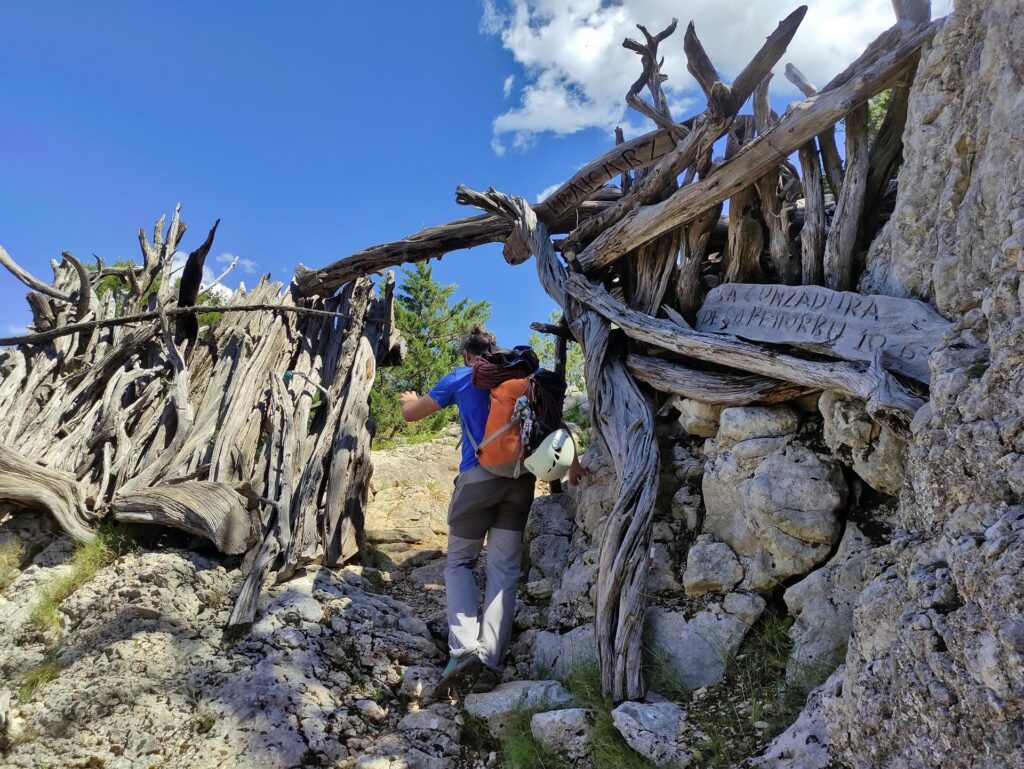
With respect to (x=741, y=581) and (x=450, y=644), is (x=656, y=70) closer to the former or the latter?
(x=741, y=581)

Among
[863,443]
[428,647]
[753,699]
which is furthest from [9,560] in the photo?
[863,443]

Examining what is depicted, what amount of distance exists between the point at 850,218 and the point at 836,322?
2.68 feet

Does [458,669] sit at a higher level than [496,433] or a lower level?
lower

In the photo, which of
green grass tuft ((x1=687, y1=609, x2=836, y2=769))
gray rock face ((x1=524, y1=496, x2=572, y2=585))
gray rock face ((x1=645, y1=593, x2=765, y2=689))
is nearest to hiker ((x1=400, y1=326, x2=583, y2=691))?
gray rock face ((x1=524, y1=496, x2=572, y2=585))

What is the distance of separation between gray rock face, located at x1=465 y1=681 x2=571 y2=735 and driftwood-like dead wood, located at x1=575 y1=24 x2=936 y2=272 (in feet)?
11.1

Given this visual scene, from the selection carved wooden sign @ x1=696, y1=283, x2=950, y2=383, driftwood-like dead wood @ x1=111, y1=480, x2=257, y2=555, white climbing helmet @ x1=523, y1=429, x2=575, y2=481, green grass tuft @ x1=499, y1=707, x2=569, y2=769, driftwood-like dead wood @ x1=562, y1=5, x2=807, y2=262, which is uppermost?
driftwood-like dead wood @ x1=562, y1=5, x2=807, y2=262

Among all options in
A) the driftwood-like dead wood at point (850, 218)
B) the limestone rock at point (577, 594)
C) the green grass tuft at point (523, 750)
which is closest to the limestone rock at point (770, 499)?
the limestone rock at point (577, 594)

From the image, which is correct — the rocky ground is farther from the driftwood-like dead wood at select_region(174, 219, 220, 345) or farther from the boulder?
the driftwood-like dead wood at select_region(174, 219, 220, 345)

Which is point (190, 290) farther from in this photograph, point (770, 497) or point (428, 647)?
point (770, 497)

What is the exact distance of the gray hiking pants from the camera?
4.09 metres

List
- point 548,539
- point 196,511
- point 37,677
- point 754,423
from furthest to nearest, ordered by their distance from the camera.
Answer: point 548,539
point 196,511
point 754,423
point 37,677

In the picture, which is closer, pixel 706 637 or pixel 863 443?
pixel 863 443

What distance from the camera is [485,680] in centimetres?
397

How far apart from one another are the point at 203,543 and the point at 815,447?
13.3 ft
